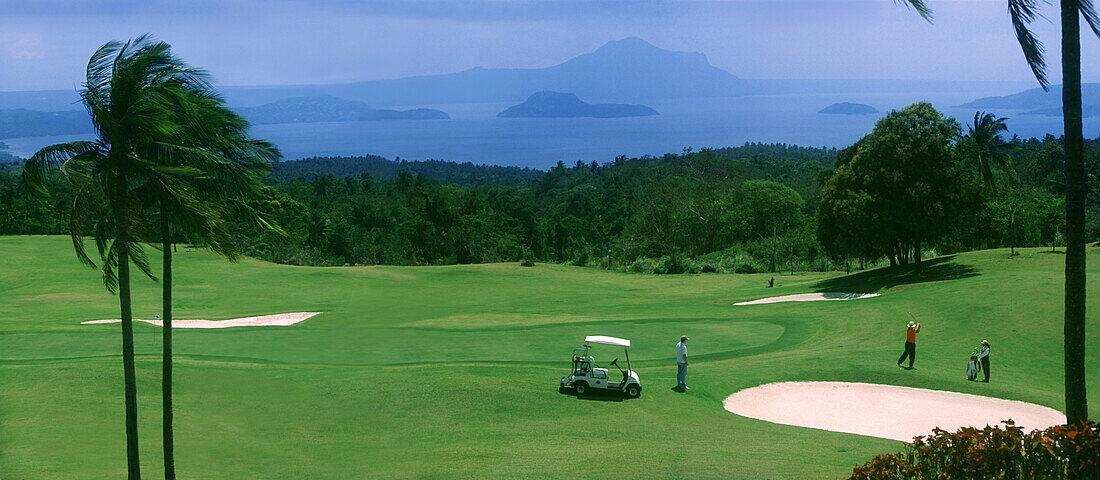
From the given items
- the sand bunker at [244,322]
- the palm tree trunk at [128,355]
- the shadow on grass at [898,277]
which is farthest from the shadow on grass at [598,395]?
the shadow on grass at [898,277]

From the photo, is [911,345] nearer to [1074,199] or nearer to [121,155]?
[1074,199]

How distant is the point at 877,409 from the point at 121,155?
16803 mm

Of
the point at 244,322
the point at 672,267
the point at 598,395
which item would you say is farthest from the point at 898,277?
the point at 244,322

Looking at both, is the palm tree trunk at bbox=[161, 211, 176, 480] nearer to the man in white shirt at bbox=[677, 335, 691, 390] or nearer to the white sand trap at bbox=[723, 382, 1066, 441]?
the man in white shirt at bbox=[677, 335, 691, 390]

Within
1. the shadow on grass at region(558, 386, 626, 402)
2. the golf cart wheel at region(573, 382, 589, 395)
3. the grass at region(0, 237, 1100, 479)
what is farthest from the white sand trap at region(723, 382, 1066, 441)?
the golf cart wheel at region(573, 382, 589, 395)

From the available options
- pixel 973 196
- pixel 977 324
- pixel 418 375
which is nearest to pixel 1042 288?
pixel 977 324

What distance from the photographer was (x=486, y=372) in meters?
19.5

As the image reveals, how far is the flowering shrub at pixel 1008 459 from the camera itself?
28.2ft

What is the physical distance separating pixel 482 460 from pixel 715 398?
8.01 metres

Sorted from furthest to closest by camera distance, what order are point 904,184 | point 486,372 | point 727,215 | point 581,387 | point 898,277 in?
point 727,215 → point 898,277 → point 904,184 → point 486,372 → point 581,387

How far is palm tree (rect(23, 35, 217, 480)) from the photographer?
10.2m

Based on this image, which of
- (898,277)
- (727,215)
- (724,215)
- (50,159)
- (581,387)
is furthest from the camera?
(724,215)

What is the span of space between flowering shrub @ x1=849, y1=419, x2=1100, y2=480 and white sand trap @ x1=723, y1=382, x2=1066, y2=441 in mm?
6672

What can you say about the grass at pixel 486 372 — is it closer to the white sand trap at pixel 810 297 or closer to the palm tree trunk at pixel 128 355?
the white sand trap at pixel 810 297
